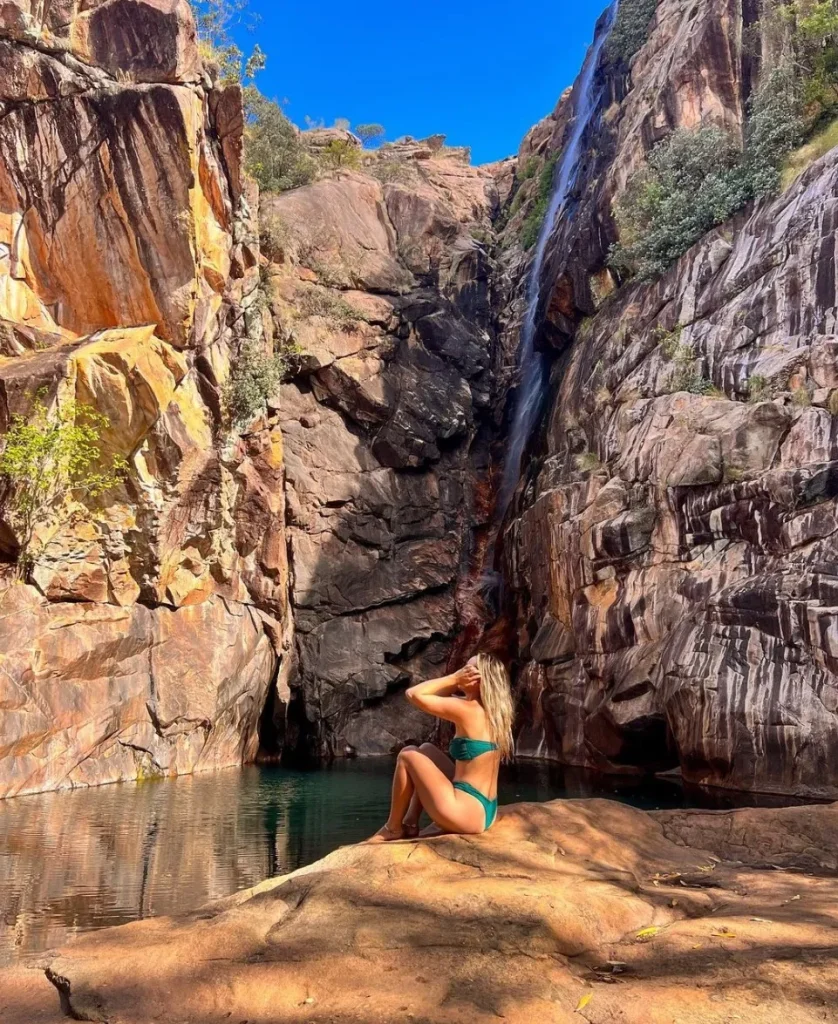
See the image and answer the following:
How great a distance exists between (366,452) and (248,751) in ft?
38.4

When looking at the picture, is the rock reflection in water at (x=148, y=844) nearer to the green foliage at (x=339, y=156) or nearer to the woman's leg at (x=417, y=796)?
the woman's leg at (x=417, y=796)

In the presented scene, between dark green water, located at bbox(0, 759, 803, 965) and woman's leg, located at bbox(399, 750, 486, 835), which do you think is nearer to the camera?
woman's leg, located at bbox(399, 750, 486, 835)

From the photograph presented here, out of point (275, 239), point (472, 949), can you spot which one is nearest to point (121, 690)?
point (472, 949)

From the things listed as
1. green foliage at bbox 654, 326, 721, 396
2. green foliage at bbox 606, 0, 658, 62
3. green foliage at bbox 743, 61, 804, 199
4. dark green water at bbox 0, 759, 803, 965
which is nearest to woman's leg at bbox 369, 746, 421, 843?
dark green water at bbox 0, 759, 803, 965

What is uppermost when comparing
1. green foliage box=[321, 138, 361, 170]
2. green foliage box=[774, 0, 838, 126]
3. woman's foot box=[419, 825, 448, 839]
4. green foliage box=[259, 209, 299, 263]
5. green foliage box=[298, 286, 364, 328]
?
green foliage box=[321, 138, 361, 170]

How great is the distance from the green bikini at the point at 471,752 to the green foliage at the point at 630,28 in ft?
113

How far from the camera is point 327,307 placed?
98.9ft

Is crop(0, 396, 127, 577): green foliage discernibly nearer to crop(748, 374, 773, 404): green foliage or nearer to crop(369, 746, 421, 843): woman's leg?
crop(369, 746, 421, 843): woman's leg

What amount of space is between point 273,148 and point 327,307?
9.76 m

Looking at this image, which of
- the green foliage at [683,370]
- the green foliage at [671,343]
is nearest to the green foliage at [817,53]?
the green foliage at [671,343]

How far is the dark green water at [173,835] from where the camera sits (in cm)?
677

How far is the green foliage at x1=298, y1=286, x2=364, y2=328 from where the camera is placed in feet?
98.0

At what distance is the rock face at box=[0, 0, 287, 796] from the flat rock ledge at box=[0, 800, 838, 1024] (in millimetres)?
13884

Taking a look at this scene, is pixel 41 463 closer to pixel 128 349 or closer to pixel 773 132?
pixel 128 349
